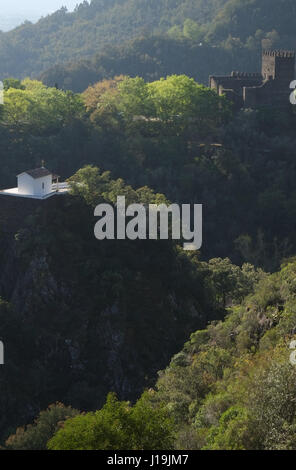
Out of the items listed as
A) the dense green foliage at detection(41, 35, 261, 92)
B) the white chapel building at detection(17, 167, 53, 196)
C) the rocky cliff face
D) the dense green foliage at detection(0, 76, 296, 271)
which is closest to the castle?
the dense green foliage at detection(0, 76, 296, 271)

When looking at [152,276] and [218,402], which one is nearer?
[218,402]

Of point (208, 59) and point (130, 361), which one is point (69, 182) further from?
point (208, 59)

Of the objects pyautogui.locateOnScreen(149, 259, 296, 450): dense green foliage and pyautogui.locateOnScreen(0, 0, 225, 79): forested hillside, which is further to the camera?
pyautogui.locateOnScreen(0, 0, 225, 79): forested hillside

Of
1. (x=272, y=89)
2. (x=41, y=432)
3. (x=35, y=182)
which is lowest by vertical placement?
(x=41, y=432)

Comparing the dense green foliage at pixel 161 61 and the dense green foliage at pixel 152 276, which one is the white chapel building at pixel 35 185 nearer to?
the dense green foliage at pixel 152 276

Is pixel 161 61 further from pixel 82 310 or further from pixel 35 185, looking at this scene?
pixel 82 310

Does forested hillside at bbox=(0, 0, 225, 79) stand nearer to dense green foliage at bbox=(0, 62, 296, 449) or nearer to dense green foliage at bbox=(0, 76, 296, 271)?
dense green foliage at bbox=(0, 62, 296, 449)

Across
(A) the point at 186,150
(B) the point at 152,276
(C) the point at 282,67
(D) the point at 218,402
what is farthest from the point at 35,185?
(C) the point at 282,67

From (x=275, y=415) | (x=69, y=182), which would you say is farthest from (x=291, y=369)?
(x=69, y=182)
